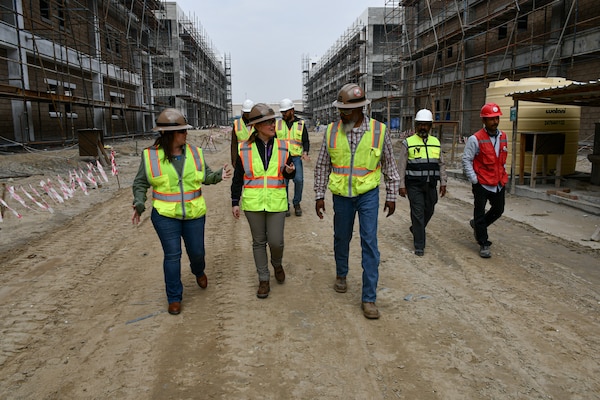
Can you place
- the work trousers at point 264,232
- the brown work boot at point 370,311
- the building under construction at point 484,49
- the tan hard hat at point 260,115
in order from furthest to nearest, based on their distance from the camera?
the building under construction at point 484,49
the work trousers at point 264,232
the tan hard hat at point 260,115
the brown work boot at point 370,311

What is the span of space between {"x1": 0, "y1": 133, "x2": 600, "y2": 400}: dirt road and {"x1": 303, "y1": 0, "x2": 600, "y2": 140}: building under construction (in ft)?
44.1

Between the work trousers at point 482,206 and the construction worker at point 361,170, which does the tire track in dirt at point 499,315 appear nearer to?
the work trousers at point 482,206

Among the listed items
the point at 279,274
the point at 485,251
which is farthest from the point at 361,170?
the point at 485,251

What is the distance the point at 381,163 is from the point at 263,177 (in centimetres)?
106

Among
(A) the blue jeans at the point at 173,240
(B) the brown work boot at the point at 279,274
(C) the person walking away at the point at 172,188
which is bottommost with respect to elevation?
(B) the brown work boot at the point at 279,274

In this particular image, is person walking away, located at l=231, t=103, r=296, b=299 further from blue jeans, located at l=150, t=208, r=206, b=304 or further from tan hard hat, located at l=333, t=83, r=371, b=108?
tan hard hat, located at l=333, t=83, r=371, b=108

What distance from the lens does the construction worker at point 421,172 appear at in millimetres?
5316

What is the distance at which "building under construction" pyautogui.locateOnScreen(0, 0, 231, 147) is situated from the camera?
15.7 metres

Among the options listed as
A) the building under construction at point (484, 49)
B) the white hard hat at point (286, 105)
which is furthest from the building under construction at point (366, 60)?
the white hard hat at point (286, 105)

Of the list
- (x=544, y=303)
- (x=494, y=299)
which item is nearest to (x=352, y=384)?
(x=494, y=299)

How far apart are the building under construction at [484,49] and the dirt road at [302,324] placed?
44.1 ft

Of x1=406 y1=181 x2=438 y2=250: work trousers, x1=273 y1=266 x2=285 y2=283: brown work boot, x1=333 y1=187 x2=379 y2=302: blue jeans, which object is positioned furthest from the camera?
x1=406 y1=181 x2=438 y2=250: work trousers

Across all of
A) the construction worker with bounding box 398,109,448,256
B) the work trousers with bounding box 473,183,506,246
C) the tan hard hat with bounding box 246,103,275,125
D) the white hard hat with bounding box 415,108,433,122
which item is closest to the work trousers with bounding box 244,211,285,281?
the tan hard hat with bounding box 246,103,275,125

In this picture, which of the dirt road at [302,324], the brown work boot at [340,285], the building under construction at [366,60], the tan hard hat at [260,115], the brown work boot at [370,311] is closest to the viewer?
the dirt road at [302,324]
